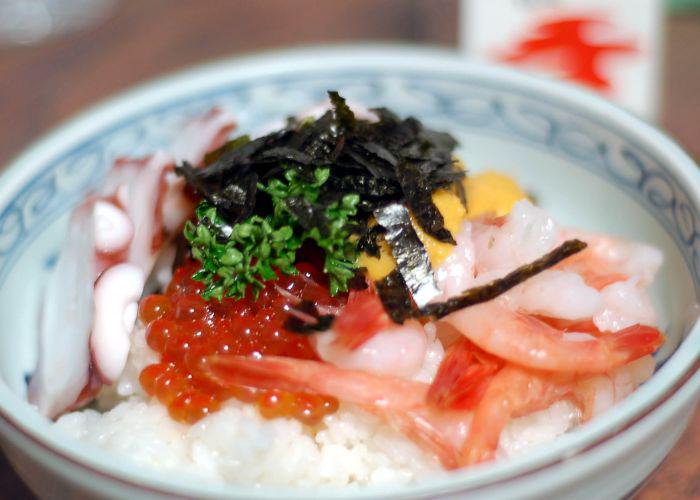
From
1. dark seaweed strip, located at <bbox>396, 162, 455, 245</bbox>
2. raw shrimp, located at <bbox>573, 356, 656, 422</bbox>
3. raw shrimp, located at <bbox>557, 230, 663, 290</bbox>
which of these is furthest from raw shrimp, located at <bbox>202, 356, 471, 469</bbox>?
raw shrimp, located at <bbox>557, 230, 663, 290</bbox>

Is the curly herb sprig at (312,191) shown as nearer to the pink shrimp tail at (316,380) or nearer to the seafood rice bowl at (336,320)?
the seafood rice bowl at (336,320)

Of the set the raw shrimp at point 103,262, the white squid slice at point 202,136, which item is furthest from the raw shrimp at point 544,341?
the white squid slice at point 202,136

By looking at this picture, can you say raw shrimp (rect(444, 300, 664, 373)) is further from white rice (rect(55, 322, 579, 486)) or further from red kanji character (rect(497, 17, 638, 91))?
red kanji character (rect(497, 17, 638, 91))

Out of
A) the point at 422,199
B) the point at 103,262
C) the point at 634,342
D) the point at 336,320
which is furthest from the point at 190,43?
the point at 634,342

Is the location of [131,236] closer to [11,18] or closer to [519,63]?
[519,63]

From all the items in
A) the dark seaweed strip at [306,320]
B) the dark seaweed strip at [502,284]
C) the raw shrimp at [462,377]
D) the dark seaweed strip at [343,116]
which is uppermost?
the dark seaweed strip at [343,116]

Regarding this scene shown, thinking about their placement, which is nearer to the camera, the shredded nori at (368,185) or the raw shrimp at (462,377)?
the raw shrimp at (462,377)

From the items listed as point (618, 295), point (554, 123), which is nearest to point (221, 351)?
point (618, 295)
